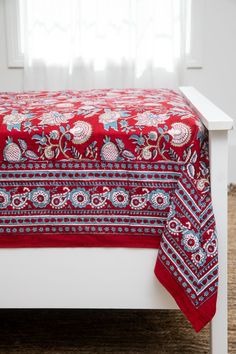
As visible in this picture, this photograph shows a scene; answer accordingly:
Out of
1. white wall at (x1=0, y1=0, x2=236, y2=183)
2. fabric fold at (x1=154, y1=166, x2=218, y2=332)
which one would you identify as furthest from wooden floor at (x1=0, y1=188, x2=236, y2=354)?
white wall at (x1=0, y1=0, x2=236, y2=183)

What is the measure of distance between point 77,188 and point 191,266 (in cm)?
31

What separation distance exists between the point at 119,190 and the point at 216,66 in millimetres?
1882

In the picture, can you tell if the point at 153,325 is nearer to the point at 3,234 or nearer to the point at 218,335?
the point at 218,335

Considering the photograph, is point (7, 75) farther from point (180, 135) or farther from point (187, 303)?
point (187, 303)

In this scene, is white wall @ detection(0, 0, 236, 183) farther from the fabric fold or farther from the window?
the fabric fold

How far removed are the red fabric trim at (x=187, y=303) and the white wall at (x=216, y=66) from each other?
5.83 ft

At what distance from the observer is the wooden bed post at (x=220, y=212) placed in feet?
4.05

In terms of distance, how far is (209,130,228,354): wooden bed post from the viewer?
1.23 metres

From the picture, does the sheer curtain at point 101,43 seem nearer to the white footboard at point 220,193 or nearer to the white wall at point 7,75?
the white wall at point 7,75

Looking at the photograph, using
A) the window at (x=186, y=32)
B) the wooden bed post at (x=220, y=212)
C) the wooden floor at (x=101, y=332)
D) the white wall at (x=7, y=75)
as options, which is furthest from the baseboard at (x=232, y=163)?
the wooden bed post at (x=220, y=212)

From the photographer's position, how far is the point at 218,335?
4.34 feet

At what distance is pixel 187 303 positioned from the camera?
127cm

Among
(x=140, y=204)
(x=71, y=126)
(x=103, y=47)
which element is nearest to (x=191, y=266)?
(x=140, y=204)

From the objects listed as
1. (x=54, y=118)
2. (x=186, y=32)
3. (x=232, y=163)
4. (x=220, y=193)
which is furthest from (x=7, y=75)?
(x=220, y=193)
